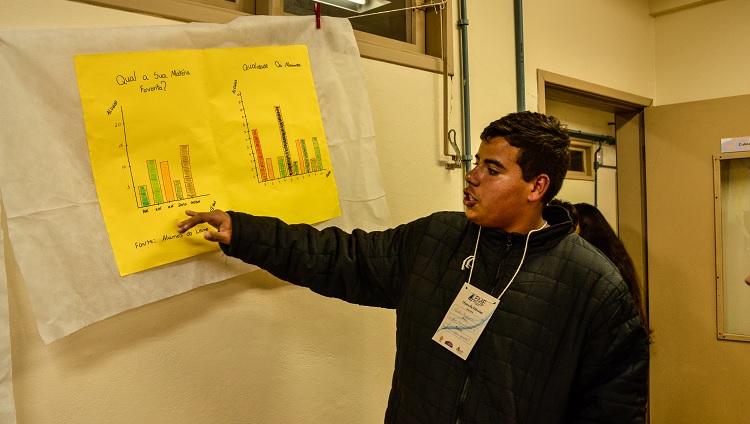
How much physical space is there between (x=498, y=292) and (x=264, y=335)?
565 millimetres

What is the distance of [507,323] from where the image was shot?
1.14 metres

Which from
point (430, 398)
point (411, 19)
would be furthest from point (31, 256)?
point (411, 19)

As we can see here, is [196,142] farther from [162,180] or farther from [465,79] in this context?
[465,79]

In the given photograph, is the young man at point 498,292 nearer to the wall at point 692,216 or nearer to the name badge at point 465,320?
the name badge at point 465,320

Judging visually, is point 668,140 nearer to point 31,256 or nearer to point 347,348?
point 347,348

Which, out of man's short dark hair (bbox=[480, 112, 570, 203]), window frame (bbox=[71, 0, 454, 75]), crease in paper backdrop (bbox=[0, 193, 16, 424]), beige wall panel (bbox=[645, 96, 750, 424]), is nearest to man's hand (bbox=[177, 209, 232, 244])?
crease in paper backdrop (bbox=[0, 193, 16, 424])

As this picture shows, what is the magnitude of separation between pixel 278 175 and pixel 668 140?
2.17m

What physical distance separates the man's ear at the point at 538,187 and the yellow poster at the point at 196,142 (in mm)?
477

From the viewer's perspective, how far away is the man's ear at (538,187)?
1.23m

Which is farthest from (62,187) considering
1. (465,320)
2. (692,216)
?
(692,216)

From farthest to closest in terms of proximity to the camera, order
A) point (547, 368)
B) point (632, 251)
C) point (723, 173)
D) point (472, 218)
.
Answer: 1. point (632, 251)
2. point (723, 173)
3. point (472, 218)
4. point (547, 368)

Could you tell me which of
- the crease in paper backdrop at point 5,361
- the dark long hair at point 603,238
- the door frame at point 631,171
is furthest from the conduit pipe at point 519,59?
the crease in paper backdrop at point 5,361

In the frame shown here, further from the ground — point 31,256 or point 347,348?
point 31,256

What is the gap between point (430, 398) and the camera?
1.16 meters
